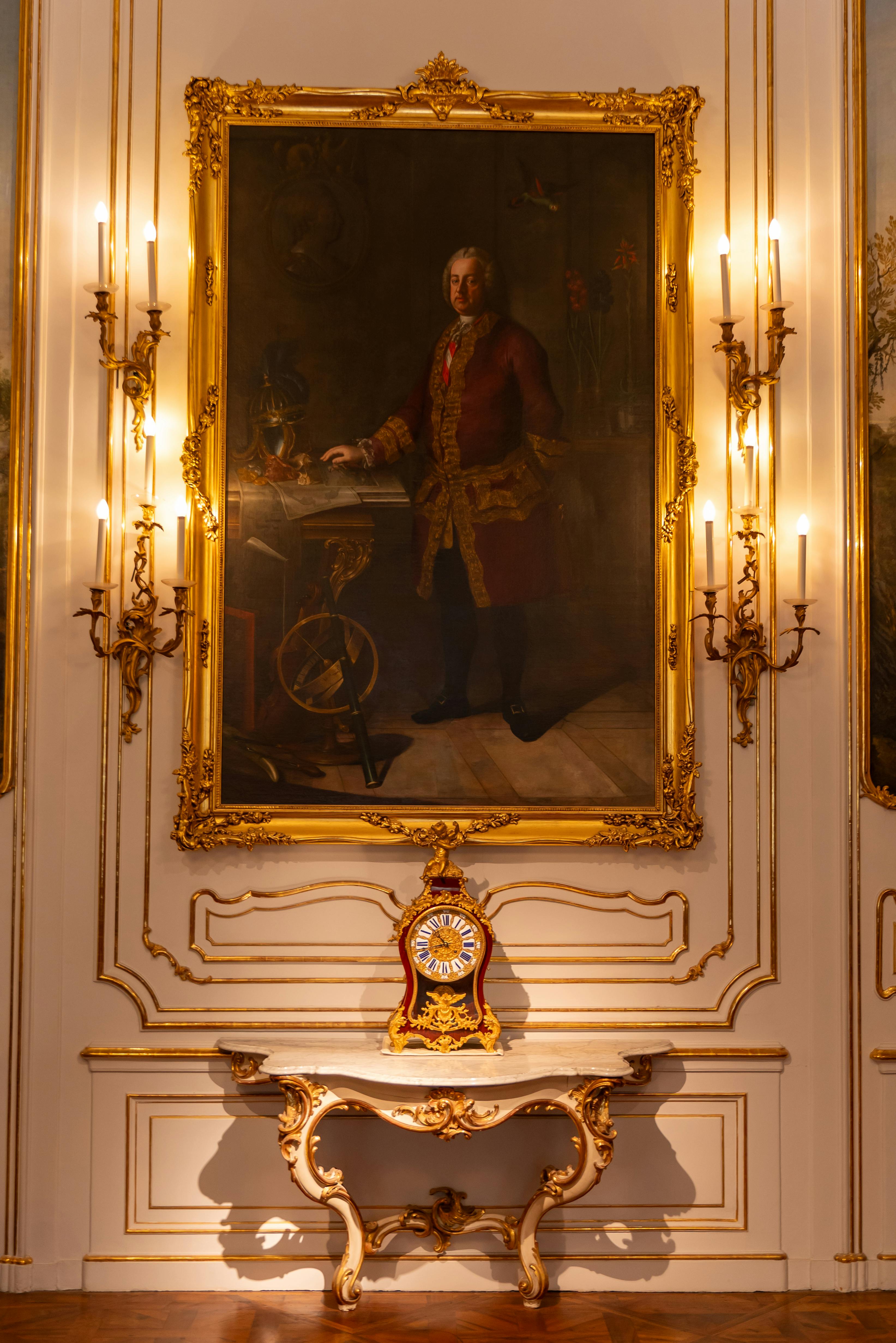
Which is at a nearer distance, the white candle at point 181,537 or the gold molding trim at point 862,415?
the white candle at point 181,537

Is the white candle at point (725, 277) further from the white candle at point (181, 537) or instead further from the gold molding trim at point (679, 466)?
the white candle at point (181, 537)

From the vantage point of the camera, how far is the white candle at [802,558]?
4.00 metres

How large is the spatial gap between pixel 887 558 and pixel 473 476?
1.63 m

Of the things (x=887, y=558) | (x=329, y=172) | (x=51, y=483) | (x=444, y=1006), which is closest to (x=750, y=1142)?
(x=444, y=1006)

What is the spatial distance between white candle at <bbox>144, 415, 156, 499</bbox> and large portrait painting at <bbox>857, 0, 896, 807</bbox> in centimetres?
272

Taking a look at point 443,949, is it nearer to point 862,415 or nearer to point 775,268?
point 862,415

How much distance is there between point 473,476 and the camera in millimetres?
4152

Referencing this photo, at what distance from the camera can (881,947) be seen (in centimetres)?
413

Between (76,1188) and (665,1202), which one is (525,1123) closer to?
(665,1202)

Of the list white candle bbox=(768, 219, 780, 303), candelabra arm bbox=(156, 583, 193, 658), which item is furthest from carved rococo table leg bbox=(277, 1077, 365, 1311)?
white candle bbox=(768, 219, 780, 303)

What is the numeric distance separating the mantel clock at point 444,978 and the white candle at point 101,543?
163 centimetres

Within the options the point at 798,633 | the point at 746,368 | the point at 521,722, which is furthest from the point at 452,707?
the point at 746,368

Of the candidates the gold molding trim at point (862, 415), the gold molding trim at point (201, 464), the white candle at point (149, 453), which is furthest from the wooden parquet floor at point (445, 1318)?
the white candle at point (149, 453)

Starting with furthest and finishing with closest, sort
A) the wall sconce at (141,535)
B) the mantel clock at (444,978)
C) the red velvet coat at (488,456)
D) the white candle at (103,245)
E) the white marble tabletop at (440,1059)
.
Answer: the red velvet coat at (488,456) → the wall sconce at (141,535) → the white candle at (103,245) → the mantel clock at (444,978) → the white marble tabletop at (440,1059)
